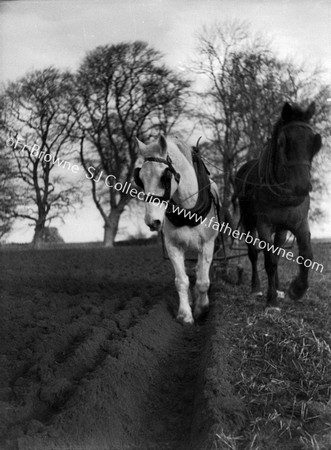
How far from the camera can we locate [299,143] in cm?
511

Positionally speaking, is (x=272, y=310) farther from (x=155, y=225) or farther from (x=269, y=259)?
(x=155, y=225)

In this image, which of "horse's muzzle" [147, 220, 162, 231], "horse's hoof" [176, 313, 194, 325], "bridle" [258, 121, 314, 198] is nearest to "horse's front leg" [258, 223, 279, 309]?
"bridle" [258, 121, 314, 198]

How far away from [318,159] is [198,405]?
10.4 feet

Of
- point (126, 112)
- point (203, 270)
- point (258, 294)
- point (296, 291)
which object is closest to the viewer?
point (203, 270)

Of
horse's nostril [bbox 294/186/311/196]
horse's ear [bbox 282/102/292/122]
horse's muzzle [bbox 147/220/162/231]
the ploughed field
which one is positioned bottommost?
the ploughed field

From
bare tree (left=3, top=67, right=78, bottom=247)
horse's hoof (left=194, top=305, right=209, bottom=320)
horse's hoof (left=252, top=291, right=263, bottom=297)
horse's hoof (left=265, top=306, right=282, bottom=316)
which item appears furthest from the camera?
horse's hoof (left=252, top=291, right=263, bottom=297)

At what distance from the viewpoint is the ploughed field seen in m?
2.84

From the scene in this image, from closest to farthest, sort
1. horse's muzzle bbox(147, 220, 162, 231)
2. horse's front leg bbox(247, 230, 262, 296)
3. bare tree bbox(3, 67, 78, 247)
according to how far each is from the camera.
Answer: horse's muzzle bbox(147, 220, 162, 231) < bare tree bbox(3, 67, 78, 247) < horse's front leg bbox(247, 230, 262, 296)

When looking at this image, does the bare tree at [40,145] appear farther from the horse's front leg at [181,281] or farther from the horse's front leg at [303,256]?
the horse's front leg at [303,256]

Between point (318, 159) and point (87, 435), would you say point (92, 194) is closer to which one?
point (318, 159)

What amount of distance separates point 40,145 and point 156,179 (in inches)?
61.7

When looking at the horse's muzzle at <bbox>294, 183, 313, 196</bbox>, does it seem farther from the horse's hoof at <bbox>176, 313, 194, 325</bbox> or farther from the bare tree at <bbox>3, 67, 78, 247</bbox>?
the bare tree at <bbox>3, 67, 78, 247</bbox>

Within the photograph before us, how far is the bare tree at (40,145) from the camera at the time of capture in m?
4.97

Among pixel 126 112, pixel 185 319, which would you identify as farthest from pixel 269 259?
pixel 126 112
